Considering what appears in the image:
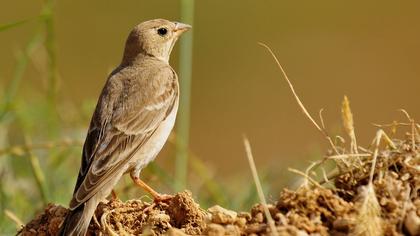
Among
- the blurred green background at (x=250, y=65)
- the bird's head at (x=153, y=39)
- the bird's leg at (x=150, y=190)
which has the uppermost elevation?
the bird's head at (x=153, y=39)

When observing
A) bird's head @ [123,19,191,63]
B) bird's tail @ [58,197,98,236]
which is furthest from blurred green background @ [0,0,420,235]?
bird's tail @ [58,197,98,236]

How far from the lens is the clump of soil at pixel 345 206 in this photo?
4141 mm

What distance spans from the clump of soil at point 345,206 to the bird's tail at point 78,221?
0.11 metres

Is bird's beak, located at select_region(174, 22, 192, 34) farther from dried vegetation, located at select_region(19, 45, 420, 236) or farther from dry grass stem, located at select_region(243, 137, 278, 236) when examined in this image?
dry grass stem, located at select_region(243, 137, 278, 236)

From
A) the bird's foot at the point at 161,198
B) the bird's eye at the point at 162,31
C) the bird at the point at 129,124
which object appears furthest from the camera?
the bird's eye at the point at 162,31

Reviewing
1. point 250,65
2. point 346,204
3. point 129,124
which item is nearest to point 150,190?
point 129,124

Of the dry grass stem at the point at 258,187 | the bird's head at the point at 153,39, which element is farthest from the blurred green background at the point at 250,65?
A: the dry grass stem at the point at 258,187

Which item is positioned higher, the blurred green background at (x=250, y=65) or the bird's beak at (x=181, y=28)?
the bird's beak at (x=181, y=28)

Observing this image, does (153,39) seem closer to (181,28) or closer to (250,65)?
(181,28)

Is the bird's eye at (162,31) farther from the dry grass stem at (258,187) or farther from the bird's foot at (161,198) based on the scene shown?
the dry grass stem at (258,187)

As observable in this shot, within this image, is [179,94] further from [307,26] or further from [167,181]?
[307,26]

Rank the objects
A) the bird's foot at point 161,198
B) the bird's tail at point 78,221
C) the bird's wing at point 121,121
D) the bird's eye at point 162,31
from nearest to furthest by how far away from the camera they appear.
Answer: the bird's tail at point 78,221 → the bird's foot at point 161,198 → the bird's wing at point 121,121 → the bird's eye at point 162,31

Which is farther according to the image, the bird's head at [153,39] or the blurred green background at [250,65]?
the blurred green background at [250,65]

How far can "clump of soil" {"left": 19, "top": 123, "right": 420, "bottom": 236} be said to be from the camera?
4.14 meters
